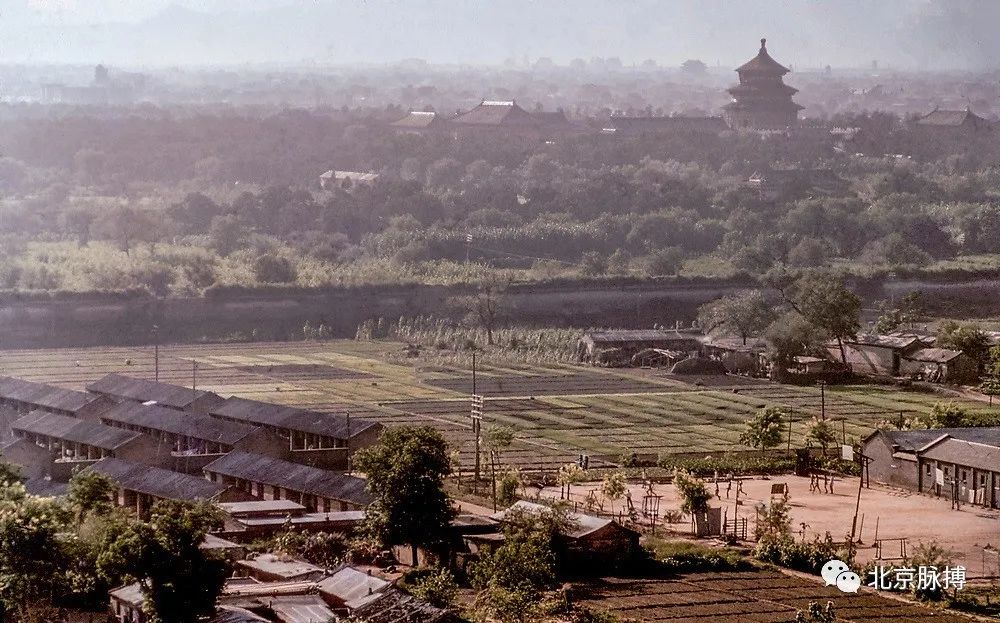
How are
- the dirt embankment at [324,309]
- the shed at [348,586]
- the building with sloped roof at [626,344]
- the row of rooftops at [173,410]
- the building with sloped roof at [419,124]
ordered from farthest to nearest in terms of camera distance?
1. the building with sloped roof at [419,124]
2. the dirt embankment at [324,309]
3. the building with sloped roof at [626,344]
4. the row of rooftops at [173,410]
5. the shed at [348,586]

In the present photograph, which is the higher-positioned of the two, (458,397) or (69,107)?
(69,107)

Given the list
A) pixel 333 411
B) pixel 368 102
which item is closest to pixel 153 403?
pixel 333 411

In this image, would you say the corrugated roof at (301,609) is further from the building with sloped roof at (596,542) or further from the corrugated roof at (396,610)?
the building with sloped roof at (596,542)

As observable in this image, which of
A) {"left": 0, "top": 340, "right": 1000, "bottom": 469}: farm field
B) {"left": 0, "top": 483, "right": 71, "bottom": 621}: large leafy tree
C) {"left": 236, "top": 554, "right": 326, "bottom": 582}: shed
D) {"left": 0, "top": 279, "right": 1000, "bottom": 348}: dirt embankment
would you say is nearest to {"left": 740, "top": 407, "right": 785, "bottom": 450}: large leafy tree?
{"left": 0, "top": 340, "right": 1000, "bottom": 469}: farm field

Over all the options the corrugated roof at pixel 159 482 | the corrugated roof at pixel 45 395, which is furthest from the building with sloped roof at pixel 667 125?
the corrugated roof at pixel 159 482

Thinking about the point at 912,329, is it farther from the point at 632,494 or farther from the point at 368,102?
the point at 368,102


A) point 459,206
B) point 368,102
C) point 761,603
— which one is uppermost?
point 368,102

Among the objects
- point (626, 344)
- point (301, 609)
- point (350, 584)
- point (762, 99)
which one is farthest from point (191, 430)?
point (762, 99)
